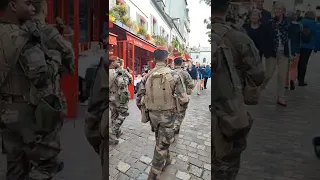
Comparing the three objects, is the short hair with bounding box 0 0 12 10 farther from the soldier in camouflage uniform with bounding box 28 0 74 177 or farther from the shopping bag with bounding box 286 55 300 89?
the shopping bag with bounding box 286 55 300 89

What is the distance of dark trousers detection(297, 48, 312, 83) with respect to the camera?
1309 mm

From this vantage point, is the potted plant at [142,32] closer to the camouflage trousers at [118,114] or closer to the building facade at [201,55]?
the building facade at [201,55]

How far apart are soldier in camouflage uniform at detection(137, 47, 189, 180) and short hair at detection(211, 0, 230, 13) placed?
28cm

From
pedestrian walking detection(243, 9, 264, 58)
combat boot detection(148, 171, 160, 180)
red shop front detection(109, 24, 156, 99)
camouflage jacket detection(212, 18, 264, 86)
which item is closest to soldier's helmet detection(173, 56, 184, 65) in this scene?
red shop front detection(109, 24, 156, 99)

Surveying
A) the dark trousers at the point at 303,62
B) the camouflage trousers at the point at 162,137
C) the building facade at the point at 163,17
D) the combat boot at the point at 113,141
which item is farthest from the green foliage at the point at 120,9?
the dark trousers at the point at 303,62

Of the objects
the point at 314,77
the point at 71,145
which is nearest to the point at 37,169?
the point at 71,145

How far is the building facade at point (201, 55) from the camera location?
1.30 m

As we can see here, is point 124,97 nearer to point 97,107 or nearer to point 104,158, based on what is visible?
point 97,107

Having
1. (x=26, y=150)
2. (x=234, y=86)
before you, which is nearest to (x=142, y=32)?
(x=234, y=86)

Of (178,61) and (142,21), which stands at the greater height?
(142,21)

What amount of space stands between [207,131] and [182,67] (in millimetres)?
317

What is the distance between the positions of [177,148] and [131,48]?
20.5 inches

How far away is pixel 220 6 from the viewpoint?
1263 mm

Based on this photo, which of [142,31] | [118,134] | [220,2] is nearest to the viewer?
[220,2]
